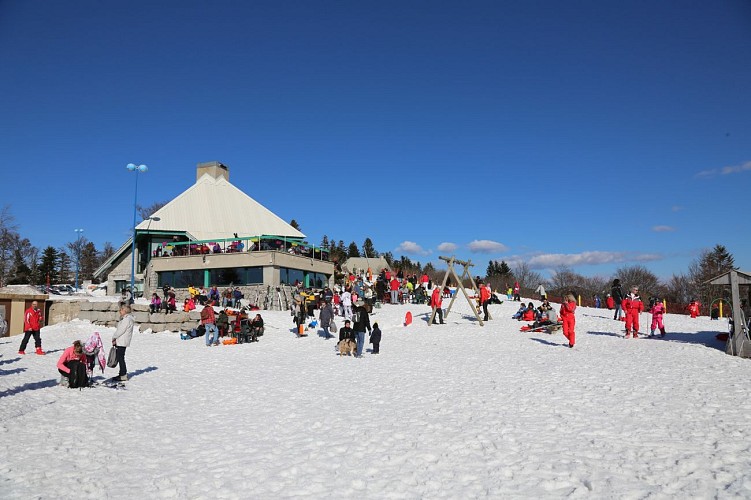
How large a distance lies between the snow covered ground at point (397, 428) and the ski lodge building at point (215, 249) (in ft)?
61.6

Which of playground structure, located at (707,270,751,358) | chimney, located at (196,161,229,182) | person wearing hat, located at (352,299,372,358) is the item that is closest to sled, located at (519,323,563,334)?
playground structure, located at (707,270,751,358)

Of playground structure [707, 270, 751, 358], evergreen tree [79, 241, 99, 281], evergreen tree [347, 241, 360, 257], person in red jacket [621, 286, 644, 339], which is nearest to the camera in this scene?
playground structure [707, 270, 751, 358]

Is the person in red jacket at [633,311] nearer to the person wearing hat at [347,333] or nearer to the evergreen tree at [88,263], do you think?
the person wearing hat at [347,333]

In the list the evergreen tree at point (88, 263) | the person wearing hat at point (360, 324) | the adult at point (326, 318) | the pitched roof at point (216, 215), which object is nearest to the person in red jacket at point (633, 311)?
the person wearing hat at point (360, 324)

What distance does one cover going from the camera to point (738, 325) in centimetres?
1395

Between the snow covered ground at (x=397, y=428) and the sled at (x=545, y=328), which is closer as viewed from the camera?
the snow covered ground at (x=397, y=428)

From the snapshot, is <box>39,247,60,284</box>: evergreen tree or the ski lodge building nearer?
the ski lodge building

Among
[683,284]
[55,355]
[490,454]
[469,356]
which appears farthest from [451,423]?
[683,284]

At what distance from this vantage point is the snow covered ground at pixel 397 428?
5.93 metres

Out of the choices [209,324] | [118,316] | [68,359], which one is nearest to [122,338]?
[68,359]

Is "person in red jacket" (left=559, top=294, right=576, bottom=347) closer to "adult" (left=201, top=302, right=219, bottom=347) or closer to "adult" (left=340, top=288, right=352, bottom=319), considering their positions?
"adult" (left=340, top=288, right=352, bottom=319)

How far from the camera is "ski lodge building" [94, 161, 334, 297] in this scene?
34438 mm

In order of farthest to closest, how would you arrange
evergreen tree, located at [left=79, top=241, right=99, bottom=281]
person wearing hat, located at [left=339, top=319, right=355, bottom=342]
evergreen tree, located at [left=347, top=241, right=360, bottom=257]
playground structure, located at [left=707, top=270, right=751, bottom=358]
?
evergreen tree, located at [left=347, top=241, right=360, bottom=257]
evergreen tree, located at [left=79, top=241, right=99, bottom=281]
person wearing hat, located at [left=339, top=319, right=355, bottom=342]
playground structure, located at [left=707, top=270, right=751, bottom=358]

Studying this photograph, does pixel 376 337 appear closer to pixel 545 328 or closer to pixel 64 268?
pixel 545 328
